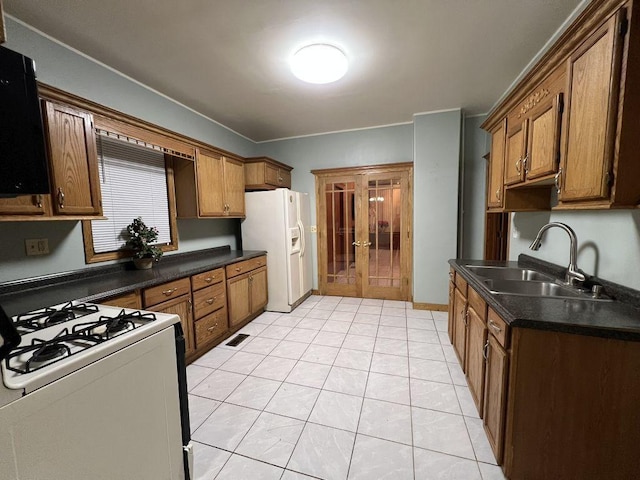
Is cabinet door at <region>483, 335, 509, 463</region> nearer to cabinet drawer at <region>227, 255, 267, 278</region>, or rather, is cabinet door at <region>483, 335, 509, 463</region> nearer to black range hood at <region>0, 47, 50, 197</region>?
black range hood at <region>0, 47, 50, 197</region>

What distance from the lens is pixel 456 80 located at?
2.73 meters

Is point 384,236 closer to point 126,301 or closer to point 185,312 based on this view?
point 185,312

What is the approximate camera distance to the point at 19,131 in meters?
1.01

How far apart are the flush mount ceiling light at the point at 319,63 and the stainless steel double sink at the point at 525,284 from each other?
82.4 inches

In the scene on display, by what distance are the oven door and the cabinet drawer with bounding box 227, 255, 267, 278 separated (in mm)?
1849

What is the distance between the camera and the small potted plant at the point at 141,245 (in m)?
2.50

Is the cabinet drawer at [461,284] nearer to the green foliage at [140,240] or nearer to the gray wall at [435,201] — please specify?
the gray wall at [435,201]

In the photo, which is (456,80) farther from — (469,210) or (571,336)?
(571,336)

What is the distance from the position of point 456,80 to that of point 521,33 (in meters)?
0.70

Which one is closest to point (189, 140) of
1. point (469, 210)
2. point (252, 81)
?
point (252, 81)

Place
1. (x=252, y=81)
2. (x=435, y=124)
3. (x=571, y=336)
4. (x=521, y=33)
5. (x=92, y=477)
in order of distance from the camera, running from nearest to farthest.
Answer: (x=92, y=477) < (x=571, y=336) < (x=521, y=33) < (x=252, y=81) < (x=435, y=124)

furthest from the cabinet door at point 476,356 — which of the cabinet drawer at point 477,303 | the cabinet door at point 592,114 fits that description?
the cabinet door at point 592,114

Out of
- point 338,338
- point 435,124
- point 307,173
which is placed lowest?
point 338,338

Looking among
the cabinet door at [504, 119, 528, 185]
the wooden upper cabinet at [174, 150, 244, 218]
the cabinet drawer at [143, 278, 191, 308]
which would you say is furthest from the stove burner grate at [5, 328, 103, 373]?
the cabinet door at [504, 119, 528, 185]
